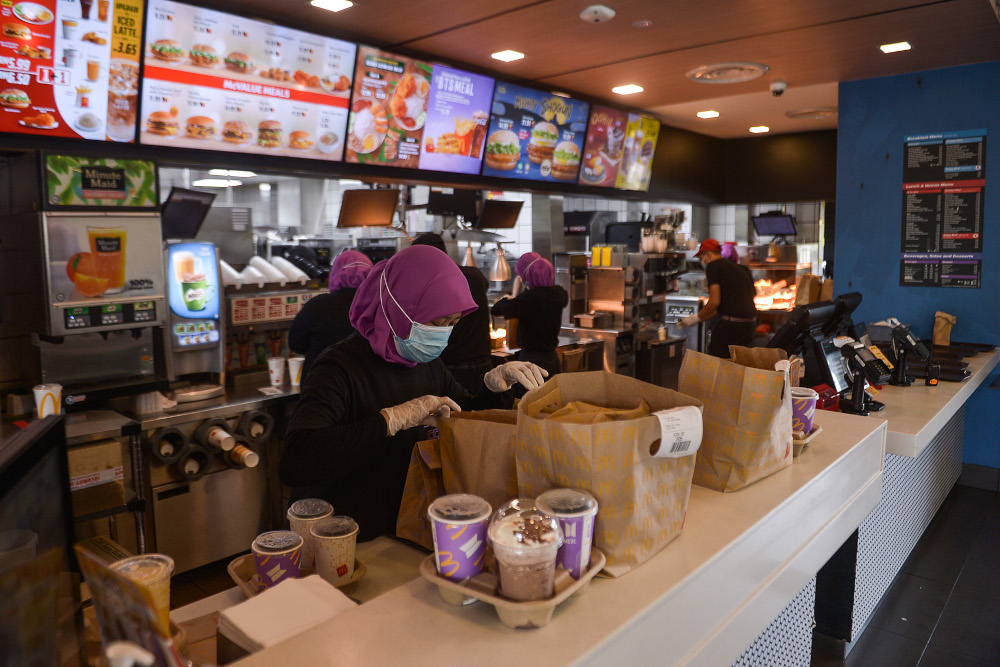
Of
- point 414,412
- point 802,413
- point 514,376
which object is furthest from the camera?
point 514,376

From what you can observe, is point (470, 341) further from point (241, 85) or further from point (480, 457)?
point (480, 457)

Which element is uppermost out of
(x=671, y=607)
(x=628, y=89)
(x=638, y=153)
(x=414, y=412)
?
(x=628, y=89)

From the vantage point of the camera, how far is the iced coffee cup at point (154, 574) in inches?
42.8

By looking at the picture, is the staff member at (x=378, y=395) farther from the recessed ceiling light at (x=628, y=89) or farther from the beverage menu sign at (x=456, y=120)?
the recessed ceiling light at (x=628, y=89)

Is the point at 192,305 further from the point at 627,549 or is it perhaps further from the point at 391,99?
the point at 627,549

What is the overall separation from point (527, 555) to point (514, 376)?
1.08 metres

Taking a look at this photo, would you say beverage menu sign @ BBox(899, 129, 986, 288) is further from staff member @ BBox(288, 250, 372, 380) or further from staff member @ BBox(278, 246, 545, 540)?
staff member @ BBox(278, 246, 545, 540)

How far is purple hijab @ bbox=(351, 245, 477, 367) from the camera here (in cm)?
197

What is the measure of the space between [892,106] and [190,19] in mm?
4613

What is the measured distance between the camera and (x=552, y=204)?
6.49 m

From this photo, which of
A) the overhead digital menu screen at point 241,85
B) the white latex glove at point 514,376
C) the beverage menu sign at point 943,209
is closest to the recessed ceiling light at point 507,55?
the overhead digital menu screen at point 241,85

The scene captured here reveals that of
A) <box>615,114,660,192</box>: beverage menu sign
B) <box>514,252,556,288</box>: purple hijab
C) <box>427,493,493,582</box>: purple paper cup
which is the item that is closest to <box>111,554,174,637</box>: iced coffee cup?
<box>427,493,493,582</box>: purple paper cup

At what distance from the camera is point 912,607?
3.11 metres

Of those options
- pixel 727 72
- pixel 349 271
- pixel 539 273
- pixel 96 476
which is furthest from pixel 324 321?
pixel 727 72
